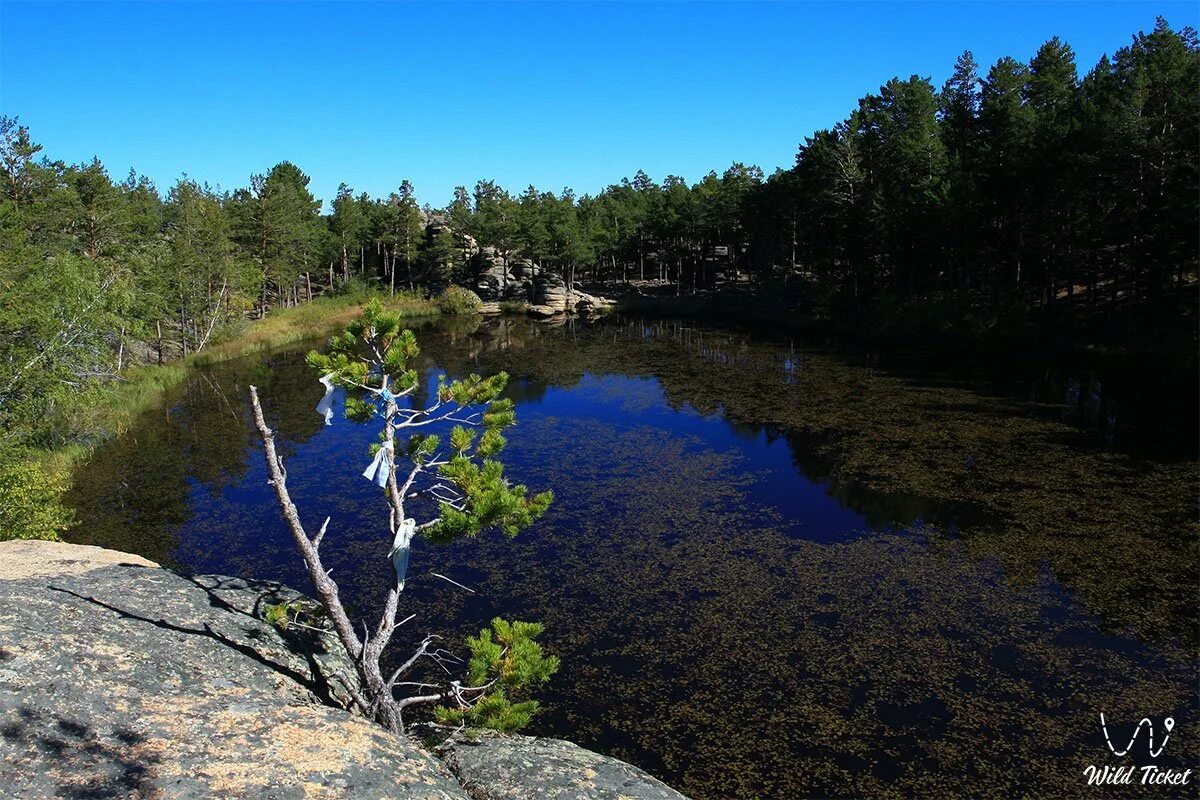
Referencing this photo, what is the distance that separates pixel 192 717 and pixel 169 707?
0.85 feet

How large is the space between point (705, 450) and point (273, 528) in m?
11.4

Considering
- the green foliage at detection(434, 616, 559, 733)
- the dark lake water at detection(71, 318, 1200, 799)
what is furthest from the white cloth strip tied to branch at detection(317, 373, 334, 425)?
the dark lake water at detection(71, 318, 1200, 799)

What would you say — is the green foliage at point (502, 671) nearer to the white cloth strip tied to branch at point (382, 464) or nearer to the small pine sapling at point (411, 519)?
the small pine sapling at point (411, 519)

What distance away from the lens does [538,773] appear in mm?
6578

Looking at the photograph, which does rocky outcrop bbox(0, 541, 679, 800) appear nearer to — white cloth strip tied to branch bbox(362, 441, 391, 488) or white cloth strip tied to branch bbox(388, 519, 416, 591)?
white cloth strip tied to branch bbox(388, 519, 416, 591)

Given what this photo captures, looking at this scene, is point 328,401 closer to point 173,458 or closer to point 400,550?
point 400,550

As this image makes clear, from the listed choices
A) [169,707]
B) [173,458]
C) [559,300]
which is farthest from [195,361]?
[169,707]

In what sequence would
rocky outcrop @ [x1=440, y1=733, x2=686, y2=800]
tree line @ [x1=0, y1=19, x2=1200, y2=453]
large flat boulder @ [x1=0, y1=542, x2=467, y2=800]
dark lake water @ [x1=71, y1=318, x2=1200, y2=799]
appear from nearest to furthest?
large flat boulder @ [x1=0, y1=542, x2=467, y2=800] → rocky outcrop @ [x1=440, y1=733, x2=686, y2=800] → dark lake water @ [x1=71, y1=318, x2=1200, y2=799] → tree line @ [x1=0, y1=19, x2=1200, y2=453]

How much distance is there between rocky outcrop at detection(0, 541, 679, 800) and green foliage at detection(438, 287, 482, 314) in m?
58.5

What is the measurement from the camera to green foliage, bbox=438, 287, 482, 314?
66062 mm

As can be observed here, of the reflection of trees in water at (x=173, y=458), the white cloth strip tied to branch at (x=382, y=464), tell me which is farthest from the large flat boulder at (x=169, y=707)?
the reflection of trees in water at (x=173, y=458)

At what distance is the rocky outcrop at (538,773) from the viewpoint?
6316 mm

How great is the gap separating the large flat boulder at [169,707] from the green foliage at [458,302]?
58.7m

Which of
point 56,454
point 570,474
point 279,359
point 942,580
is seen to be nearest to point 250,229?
point 279,359
